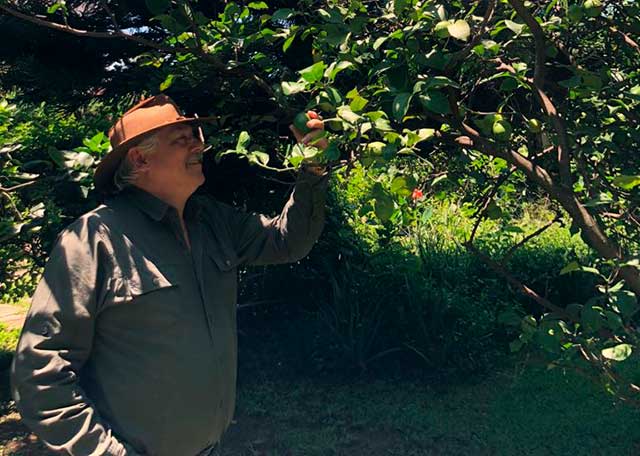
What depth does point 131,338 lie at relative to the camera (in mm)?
1883

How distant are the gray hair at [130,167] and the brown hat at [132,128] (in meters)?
0.02

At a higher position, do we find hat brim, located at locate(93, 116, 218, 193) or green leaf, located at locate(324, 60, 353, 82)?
green leaf, located at locate(324, 60, 353, 82)

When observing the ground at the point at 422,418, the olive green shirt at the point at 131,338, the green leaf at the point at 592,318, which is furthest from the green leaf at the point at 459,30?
the ground at the point at 422,418

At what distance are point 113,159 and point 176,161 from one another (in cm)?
20

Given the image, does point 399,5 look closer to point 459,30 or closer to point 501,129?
point 459,30

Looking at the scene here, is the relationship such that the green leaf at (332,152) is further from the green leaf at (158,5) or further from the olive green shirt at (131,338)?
the green leaf at (158,5)

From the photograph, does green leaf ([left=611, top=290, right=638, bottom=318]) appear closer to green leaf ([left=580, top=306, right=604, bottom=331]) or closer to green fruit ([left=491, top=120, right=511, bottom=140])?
green leaf ([left=580, top=306, right=604, bottom=331])

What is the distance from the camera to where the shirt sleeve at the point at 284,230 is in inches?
89.9

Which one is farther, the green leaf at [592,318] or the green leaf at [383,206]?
the green leaf at [592,318]

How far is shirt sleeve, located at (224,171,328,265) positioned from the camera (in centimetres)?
228

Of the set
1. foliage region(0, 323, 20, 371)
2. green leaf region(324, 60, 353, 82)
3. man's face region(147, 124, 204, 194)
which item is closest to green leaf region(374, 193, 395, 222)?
green leaf region(324, 60, 353, 82)

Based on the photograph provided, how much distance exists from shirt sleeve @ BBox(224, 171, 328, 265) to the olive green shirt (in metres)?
0.09

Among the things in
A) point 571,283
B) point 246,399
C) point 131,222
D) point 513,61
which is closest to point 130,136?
point 131,222

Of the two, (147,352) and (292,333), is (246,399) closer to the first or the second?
(292,333)
